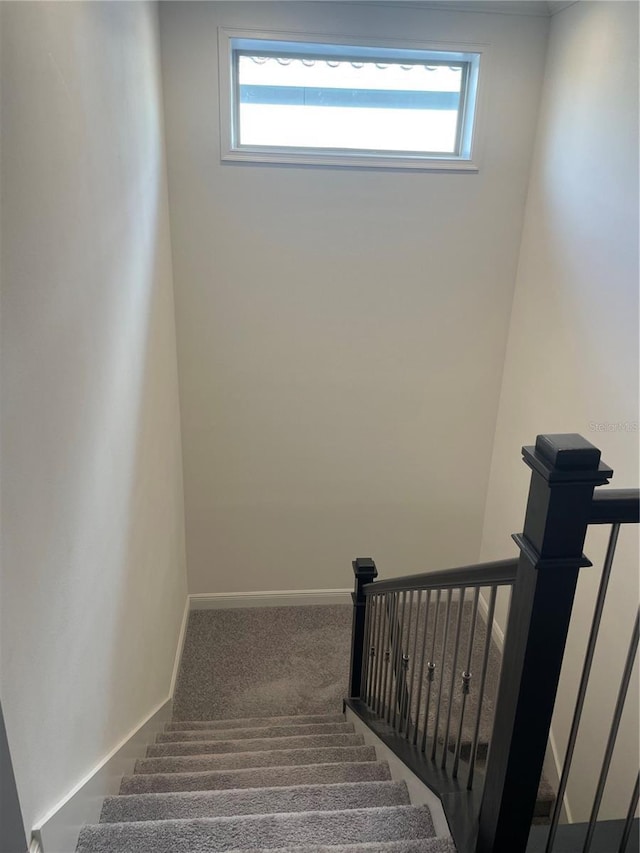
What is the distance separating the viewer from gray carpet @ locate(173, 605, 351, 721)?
360cm

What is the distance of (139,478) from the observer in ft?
8.42

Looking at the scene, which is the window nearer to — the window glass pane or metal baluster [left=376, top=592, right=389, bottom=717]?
the window glass pane

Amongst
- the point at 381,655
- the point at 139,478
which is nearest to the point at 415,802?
the point at 381,655

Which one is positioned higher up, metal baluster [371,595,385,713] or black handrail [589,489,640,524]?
black handrail [589,489,640,524]

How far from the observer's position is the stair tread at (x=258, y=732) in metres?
2.96

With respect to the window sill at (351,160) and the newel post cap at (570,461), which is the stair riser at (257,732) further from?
the window sill at (351,160)

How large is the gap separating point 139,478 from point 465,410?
229cm

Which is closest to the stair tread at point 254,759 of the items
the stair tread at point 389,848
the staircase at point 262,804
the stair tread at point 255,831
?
the staircase at point 262,804

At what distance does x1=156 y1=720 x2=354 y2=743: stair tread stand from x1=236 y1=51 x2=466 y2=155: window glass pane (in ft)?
10.5

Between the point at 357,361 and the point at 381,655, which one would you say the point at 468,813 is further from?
the point at 357,361

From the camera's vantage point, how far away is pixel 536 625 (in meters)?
1.15

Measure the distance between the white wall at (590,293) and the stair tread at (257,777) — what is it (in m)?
1.08

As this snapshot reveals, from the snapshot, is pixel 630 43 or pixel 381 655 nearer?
pixel 630 43

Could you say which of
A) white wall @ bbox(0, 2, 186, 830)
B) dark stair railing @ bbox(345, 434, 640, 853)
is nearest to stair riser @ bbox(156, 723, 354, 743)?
white wall @ bbox(0, 2, 186, 830)
